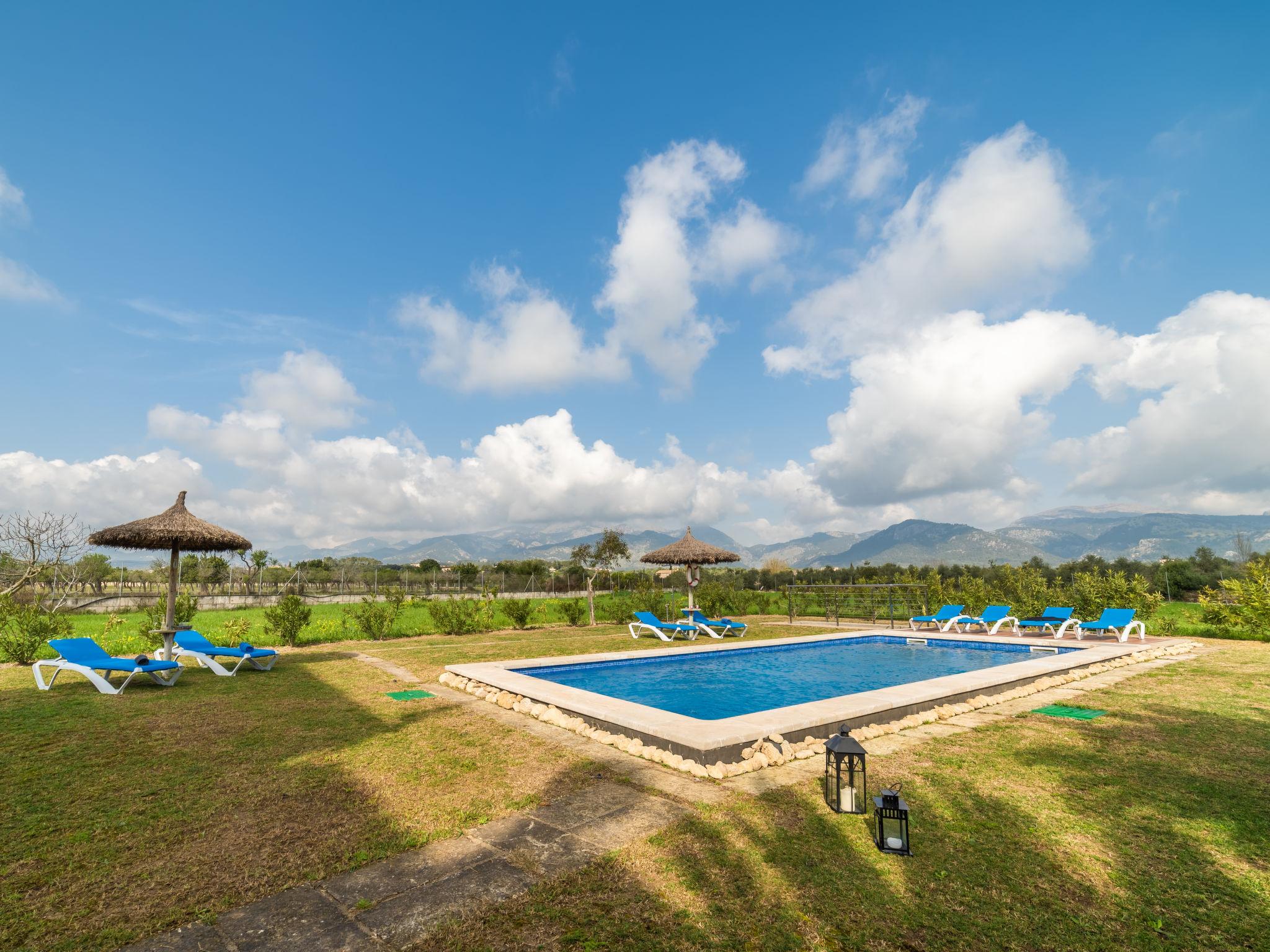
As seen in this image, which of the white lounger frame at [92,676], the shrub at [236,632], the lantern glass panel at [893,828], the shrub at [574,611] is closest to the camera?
the lantern glass panel at [893,828]

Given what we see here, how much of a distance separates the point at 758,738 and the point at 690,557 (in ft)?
37.8

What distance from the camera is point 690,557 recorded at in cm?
1639

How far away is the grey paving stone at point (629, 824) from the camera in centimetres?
325

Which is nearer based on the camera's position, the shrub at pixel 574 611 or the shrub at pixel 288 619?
the shrub at pixel 288 619

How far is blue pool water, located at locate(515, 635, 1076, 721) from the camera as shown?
8.39 metres

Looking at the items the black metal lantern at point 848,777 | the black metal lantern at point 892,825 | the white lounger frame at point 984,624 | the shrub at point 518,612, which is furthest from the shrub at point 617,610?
the black metal lantern at point 892,825

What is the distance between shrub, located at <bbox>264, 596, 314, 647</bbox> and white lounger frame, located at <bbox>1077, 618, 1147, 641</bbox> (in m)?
17.2

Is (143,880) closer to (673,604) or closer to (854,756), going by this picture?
(854,756)

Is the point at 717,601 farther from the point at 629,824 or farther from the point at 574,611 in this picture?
the point at 629,824

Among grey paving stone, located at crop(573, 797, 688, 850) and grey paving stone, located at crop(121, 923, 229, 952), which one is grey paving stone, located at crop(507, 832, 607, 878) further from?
grey paving stone, located at crop(121, 923, 229, 952)

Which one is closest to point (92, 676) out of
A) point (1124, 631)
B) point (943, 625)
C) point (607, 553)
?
point (943, 625)

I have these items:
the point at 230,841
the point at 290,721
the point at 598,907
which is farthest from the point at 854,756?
the point at 290,721

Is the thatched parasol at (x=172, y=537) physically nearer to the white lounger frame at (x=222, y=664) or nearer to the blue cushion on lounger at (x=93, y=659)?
the white lounger frame at (x=222, y=664)

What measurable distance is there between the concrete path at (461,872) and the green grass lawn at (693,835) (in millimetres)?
164
